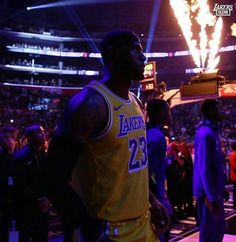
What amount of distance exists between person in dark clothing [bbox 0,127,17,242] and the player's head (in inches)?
125

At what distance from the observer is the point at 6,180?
4969mm

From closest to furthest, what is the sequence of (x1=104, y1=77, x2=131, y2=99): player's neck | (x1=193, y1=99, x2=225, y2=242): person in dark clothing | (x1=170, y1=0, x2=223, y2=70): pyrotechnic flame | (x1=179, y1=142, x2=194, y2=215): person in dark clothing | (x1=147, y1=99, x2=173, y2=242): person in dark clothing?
(x1=104, y1=77, x2=131, y2=99): player's neck, (x1=147, y1=99, x2=173, y2=242): person in dark clothing, (x1=193, y1=99, x2=225, y2=242): person in dark clothing, (x1=179, y1=142, x2=194, y2=215): person in dark clothing, (x1=170, y1=0, x2=223, y2=70): pyrotechnic flame

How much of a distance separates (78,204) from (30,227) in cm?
282

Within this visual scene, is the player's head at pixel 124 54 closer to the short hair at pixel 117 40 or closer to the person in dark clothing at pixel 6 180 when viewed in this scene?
the short hair at pixel 117 40

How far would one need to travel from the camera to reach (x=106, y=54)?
2.03m

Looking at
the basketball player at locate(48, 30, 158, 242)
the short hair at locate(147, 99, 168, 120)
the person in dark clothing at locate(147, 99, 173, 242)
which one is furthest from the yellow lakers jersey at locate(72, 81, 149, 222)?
the short hair at locate(147, 99, 168, 120)

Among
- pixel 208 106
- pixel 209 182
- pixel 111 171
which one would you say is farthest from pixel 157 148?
pixel 111 171

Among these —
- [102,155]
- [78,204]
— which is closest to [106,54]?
[102,155]

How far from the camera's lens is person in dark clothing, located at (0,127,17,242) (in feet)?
16.0

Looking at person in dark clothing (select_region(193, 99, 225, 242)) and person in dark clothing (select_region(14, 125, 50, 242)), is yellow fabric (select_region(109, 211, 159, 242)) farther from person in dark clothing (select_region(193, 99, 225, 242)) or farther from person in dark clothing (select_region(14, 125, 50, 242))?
person in dark clothing (select_region(14, 125, 50, 242))

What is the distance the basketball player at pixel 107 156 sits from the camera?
163 cm

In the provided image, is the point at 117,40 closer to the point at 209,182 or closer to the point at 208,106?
the point at 209,182

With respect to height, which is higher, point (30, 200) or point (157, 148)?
point (157, 148)

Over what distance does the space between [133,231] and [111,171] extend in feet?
1.05
